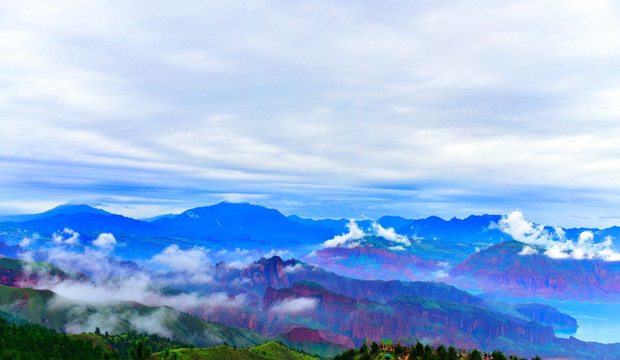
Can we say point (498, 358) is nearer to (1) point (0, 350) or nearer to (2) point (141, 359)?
(2) point (141, 359)

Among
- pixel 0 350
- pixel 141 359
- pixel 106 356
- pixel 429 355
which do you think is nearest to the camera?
pixel 141 359

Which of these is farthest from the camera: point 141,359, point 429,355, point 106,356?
point 106,356

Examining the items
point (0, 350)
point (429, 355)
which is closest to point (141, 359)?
point (429, 355)

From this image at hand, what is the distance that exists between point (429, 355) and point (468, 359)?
44.3ft

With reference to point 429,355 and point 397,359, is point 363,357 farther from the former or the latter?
point 429,355

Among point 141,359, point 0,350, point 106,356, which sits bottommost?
point 0,350

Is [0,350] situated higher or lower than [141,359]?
lower

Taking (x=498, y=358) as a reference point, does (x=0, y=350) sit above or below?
below

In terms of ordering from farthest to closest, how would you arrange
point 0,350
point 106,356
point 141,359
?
point 0,350 → point 106,356 → point 141,359

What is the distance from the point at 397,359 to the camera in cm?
13438

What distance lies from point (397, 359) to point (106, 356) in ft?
312

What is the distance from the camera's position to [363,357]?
142 metres

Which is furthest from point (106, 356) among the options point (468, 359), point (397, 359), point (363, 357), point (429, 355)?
point (468, 359)

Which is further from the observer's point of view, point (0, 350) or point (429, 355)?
point (0, 350)
